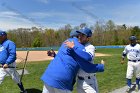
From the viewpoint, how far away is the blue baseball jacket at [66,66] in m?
5.56

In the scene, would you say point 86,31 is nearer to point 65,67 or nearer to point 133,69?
point 65,67

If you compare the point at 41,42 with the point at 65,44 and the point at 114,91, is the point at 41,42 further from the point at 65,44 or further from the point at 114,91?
the point at 65,44

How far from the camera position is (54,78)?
219 inches

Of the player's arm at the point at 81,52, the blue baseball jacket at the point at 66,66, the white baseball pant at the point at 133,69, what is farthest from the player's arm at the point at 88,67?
the white baseball pant at the point at 133,69

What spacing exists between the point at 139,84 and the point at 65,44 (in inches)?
281

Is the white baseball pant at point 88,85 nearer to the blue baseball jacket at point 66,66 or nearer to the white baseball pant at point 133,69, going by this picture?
the blue baseball jacket at point 66,66

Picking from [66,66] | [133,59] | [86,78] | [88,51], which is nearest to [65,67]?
[66,66]

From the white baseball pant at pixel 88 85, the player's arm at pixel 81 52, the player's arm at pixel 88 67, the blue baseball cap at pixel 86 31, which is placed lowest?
the white baseball pant at pixel 88 85

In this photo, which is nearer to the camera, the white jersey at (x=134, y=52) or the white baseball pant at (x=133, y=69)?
the white jersey at (x=134, y=52)

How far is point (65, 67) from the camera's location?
5.56m

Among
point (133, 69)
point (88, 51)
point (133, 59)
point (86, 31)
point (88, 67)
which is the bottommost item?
point (133, 69)

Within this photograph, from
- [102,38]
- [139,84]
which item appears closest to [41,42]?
[102,38]

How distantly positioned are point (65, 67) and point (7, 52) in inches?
178

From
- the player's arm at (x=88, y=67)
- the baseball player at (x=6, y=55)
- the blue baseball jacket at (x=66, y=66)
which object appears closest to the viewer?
the blue baseball jacket at (x=66, y=66)
